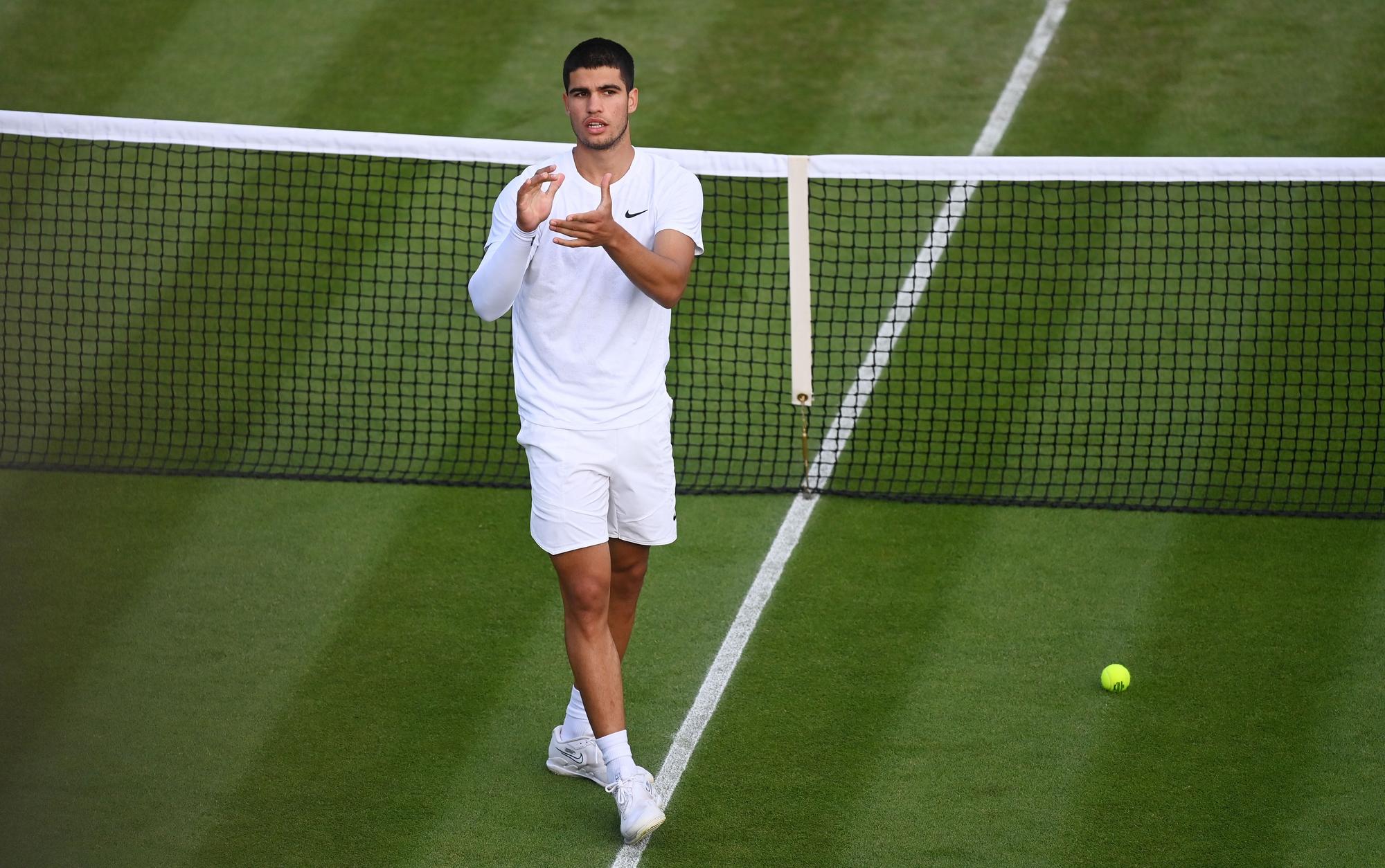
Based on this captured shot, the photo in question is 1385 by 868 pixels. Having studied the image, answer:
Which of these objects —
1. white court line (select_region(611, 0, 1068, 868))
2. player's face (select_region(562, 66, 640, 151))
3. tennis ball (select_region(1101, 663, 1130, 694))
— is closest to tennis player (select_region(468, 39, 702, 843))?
player's face (select_region(562, 66, 640, 151))

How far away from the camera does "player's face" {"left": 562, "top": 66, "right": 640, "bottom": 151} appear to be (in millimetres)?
5555

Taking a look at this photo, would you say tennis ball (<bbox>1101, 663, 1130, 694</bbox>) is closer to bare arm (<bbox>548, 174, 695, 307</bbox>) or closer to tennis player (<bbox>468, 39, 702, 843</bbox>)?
tennis player (<bbox>468, 39, 702, 843</bbox>)

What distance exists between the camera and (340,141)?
8.21 metres

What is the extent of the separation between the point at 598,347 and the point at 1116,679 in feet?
9.67

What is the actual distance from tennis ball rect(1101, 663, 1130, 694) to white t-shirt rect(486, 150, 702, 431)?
8.56ft

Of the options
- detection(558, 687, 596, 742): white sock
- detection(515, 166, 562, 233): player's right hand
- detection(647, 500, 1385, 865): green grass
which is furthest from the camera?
detection(558, 687, 596, 742): white sock

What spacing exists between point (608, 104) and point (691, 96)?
760 centimetres

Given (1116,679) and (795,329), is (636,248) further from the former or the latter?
(1116,679)

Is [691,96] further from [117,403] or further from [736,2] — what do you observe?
[117,403]

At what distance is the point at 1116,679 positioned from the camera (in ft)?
22.7

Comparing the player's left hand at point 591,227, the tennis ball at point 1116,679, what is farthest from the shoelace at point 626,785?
the tennis ball at point 1116,679

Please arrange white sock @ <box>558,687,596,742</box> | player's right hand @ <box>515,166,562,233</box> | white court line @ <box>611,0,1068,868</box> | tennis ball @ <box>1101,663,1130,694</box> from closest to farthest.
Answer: player's right hand @ <box>515,166,562,233</box> < white sock @ <box>558,687,596,742</box> < white court line @ <box>611,0,1068,868</box> < tennis ball @ <box>1101,663,1130,694</box>

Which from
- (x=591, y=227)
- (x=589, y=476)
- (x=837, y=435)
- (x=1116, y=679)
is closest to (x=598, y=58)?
(x=591, y=227)

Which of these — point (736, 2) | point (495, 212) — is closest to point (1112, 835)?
point (495, 212)
